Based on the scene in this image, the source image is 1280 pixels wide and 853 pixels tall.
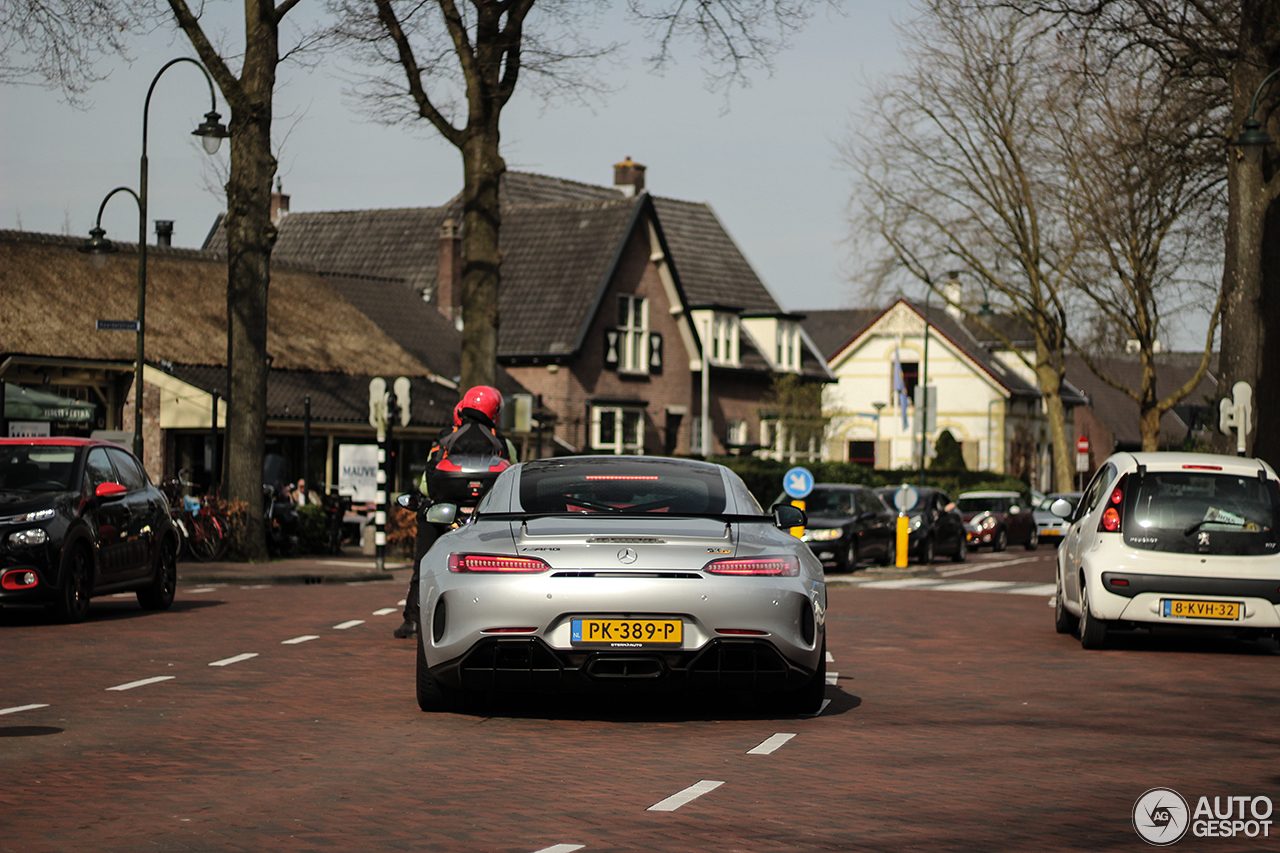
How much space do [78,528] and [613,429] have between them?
126 ft

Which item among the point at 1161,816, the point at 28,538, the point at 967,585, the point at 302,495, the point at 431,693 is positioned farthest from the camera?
the point at 302,495

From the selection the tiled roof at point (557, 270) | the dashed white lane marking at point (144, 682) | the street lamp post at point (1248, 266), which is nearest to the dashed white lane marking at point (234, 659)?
the dashed white lane marking at point (144, 682)

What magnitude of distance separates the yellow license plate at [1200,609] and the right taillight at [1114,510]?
75 centimetres

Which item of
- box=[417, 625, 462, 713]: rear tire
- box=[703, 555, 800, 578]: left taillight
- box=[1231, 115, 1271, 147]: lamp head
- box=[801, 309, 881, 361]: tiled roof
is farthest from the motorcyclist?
box=[801, 309, 881, 361]: tiled roof

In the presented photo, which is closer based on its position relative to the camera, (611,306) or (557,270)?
(611,306)

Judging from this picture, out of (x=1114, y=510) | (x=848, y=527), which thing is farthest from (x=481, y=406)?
(x=848, y=527)

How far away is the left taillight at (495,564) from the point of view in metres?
8.54

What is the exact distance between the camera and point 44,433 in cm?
3088

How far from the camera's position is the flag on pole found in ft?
254

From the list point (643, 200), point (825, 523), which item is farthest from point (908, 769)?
point (643, 200)

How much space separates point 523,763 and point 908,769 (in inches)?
68.9

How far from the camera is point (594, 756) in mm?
7918

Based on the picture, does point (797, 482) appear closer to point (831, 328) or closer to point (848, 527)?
point (848, 527)

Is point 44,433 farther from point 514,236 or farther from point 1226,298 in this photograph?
point 514,236
